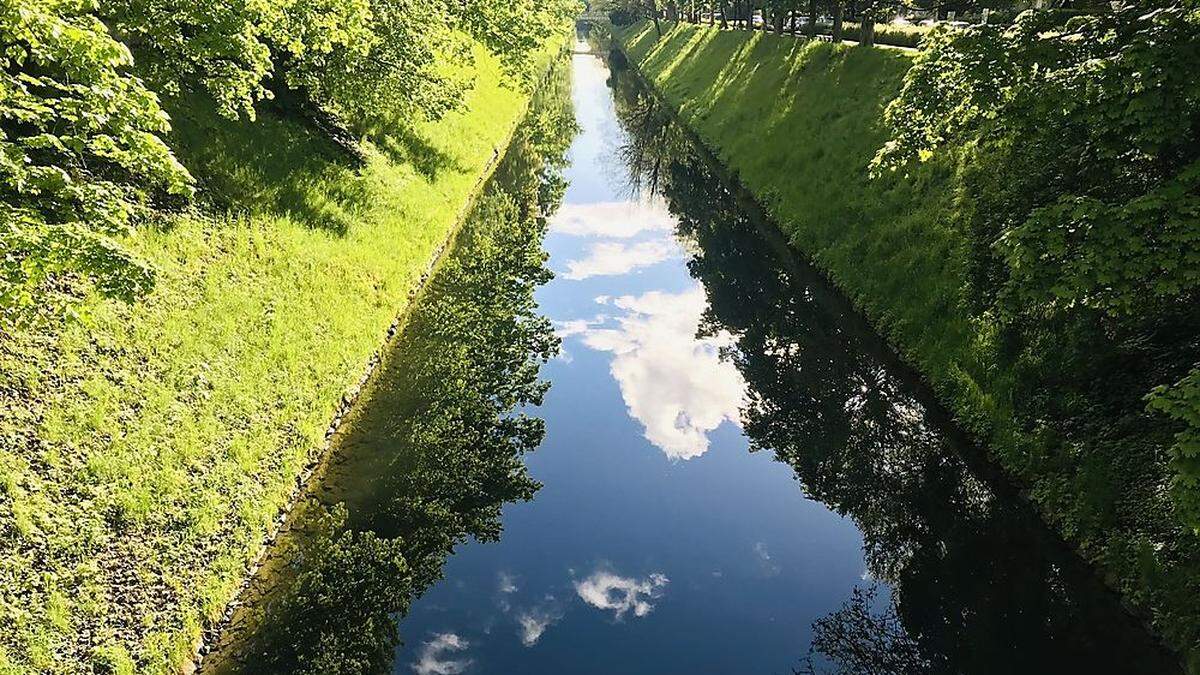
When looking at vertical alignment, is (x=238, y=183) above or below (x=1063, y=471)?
below

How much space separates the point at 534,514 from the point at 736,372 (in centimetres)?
991

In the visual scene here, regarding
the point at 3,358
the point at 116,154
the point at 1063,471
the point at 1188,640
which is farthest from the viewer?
the point at 1063,471

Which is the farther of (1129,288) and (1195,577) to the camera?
(1195,577)

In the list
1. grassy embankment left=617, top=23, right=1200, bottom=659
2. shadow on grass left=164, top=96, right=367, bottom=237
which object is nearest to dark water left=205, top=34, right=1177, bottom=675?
grassy embankment left=617, top=23, right=1200, bottom=659

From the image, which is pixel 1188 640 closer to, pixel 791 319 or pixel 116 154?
pixel 791 319

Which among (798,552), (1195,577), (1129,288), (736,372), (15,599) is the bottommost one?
(15,599)

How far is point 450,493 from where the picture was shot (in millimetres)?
16719

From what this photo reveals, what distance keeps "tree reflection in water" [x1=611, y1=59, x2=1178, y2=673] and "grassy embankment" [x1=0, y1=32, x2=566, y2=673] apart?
1187 centimetres

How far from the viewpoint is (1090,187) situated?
13.8 metres

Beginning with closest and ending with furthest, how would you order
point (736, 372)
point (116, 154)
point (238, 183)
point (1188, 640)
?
point (116, 154), point (1188, 640), point (238, 183), point (736, 372)

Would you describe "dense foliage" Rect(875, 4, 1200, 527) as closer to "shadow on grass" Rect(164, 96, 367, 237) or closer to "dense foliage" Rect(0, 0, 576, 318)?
"dense foliage" Rect(0, 0, 576, 318)

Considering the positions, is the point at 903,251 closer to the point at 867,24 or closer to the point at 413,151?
the point at 867,24

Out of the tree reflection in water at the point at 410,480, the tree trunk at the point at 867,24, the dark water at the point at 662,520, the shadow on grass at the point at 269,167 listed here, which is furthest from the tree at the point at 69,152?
the tree trunk at the point at 867,24

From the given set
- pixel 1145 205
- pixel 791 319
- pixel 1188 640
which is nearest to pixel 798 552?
pixel 1188 640
